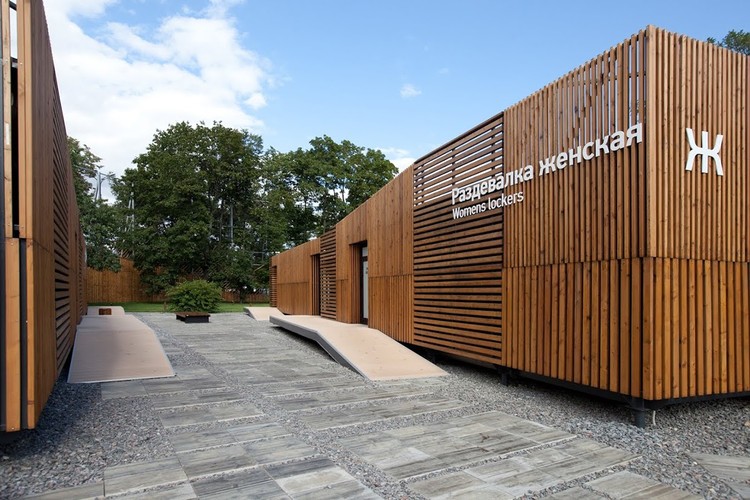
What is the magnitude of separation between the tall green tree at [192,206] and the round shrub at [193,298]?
904cm

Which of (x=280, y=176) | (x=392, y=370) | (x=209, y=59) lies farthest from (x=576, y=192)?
(x=280, y=176)

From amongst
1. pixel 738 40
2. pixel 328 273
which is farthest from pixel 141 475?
pixel 738 40

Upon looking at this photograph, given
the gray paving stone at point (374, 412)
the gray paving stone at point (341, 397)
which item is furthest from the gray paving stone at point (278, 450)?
the gray paving stone at point (341, 397)

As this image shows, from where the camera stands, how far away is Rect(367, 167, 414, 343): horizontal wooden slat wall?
940 centimetres

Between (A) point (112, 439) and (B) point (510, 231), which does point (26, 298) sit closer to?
(A) point (112, 439)

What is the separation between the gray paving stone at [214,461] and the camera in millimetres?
3412

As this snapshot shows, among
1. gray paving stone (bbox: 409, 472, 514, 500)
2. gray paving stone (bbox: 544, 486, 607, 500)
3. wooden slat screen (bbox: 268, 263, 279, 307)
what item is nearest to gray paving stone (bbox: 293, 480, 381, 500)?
gray paving stone (bbox: 409, 472, 514, 500)

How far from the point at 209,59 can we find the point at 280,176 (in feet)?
82.6

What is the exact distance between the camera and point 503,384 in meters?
6.73

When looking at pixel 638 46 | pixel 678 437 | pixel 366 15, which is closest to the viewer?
pixel 678 437

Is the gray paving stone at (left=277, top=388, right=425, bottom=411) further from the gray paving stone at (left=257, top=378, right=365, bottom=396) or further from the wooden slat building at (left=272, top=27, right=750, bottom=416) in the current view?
the wooden slat building at (left=272, top=27, right=750, bottom=416)

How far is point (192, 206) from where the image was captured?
1227 inches

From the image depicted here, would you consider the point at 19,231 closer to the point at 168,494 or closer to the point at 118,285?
the point at 168,494

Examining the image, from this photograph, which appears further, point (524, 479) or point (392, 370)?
point (392, 370)
